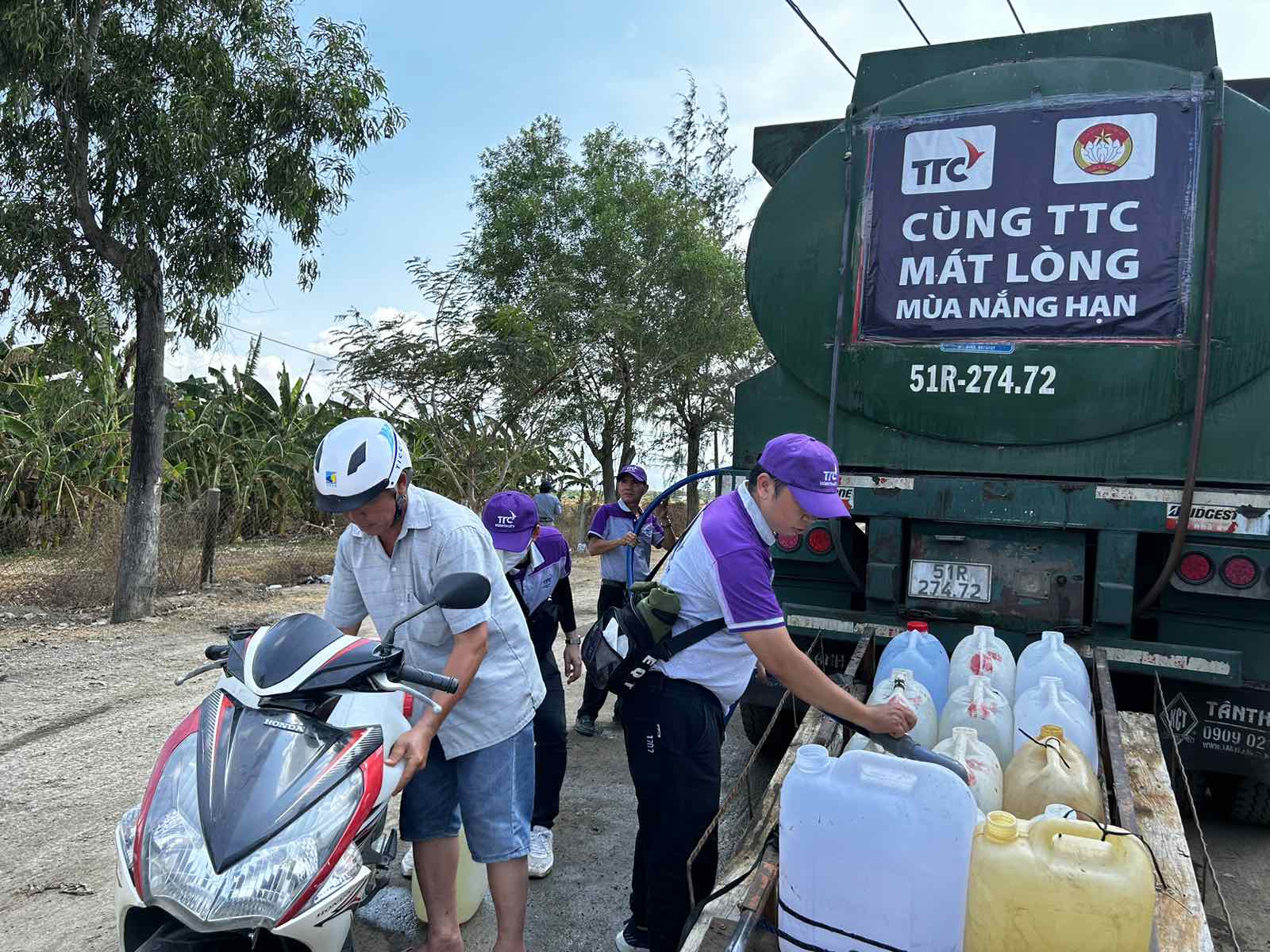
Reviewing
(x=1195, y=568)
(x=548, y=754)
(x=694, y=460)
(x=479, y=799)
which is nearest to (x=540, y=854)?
(x=548, y=754)

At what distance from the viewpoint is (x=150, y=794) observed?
200cm

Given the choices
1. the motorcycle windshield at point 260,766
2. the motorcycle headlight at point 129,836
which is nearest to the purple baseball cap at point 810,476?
the motorcycle windshield at point 260,766

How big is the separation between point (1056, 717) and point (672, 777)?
114 cm

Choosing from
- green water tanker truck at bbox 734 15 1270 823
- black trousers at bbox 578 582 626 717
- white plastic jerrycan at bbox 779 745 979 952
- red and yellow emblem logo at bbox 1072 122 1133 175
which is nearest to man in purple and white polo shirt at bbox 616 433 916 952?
white plastic jerrycan at bbox 779 745 979 952

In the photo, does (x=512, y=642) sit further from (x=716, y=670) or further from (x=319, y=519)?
(x=319, y=519)

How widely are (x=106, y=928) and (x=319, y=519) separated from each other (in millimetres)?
14172

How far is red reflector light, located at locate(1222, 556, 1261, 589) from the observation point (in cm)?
376

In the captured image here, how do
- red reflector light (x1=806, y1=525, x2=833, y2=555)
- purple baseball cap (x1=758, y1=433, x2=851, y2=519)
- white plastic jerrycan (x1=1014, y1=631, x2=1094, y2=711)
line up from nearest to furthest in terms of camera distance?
purple baseball cap (x1=758, y1=433, x2=851, y2=519) < white plastic jerrycan (x1=1014, y1=631, x2=1094, y2=711) < red reflector light (x1=806, y1=525, x2=833, y2=555)

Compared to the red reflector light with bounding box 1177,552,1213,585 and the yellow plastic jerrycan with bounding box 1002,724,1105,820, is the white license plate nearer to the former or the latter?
the red reflector light with bounding box 1177,552,1213,585

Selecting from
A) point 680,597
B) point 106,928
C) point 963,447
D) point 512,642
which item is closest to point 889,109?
point 963,447

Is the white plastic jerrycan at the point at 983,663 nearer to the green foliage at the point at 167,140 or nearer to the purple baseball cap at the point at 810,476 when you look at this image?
the purple baseball cap at the point at 810,476

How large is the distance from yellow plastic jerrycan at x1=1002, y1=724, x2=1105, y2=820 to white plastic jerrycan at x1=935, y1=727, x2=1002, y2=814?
4 cm

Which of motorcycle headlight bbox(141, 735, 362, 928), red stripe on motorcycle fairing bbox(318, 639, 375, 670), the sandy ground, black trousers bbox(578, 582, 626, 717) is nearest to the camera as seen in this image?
motorcycle headlight bbox(141, 735, 362, 928)

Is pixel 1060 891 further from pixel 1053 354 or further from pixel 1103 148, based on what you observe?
pixel 1103 148
